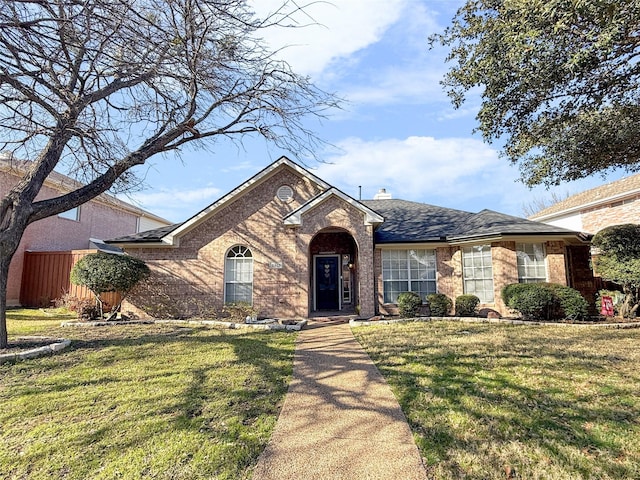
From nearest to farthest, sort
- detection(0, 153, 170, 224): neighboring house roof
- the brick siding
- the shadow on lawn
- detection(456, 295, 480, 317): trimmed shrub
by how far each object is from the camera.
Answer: the shadow on lawn, detection(0, 153, 170, 224): neighboring house roof, detection(456, 295, 480, 317): trimmed shrub, the brick siding

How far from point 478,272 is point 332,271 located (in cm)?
609

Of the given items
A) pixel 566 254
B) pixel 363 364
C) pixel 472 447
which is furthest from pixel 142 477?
pixel 566 254

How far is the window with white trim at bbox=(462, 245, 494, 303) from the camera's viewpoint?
1279 centimetres

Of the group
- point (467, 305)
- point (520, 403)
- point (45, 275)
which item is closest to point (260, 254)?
point (467, 305)

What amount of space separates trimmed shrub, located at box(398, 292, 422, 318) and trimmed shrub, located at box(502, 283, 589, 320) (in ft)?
9.68

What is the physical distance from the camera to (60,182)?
1595 centimetres

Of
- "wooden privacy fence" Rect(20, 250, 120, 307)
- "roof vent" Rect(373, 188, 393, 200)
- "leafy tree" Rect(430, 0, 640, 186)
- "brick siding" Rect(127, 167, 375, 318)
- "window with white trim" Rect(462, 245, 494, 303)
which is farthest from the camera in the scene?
"roof vent" Rect(373, 188, 393, 200)

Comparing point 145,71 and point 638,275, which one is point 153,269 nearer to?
point 145,71

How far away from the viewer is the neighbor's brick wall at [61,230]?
628 inches

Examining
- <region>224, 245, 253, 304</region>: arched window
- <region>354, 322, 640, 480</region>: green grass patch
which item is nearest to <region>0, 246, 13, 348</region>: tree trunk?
<region>224, 245, 253, 304</region>: arched window

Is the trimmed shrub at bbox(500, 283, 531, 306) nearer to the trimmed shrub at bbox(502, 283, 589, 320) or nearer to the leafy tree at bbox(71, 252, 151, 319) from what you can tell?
the trimmed shrub at bbox(502, 283, 589, 320)

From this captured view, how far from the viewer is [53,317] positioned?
13133 mm

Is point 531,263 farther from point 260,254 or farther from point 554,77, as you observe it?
point 260,254

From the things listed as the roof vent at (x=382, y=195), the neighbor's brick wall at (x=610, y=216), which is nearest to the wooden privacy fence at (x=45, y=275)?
the roof vent at (x=382, y=195)
